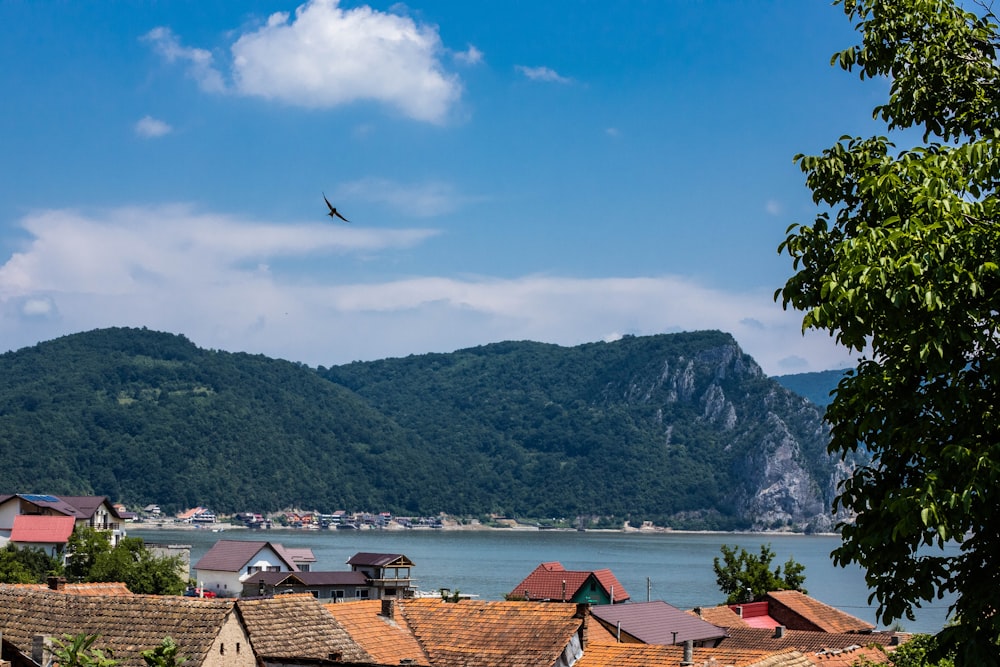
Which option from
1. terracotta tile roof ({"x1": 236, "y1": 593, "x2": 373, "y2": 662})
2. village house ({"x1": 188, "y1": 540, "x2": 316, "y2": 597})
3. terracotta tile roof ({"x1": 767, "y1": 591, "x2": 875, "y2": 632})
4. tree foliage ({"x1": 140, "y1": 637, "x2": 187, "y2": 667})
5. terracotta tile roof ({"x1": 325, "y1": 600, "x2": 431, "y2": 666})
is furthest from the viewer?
village house ({"x1": 188, "y1": 540, "x2": 316, "y2": 597})

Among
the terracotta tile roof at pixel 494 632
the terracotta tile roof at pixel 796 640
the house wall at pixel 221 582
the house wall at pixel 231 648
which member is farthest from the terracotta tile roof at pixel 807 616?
the house wall at pixel 221 582

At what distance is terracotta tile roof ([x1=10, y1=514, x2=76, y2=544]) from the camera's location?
84.9 meters

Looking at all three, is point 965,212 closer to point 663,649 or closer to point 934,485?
point 934,485

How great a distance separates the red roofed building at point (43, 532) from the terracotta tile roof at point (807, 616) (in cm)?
4785

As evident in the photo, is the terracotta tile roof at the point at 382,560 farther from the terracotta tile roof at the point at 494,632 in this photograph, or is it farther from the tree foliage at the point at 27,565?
the terracotta tile roof at the point at 494,632

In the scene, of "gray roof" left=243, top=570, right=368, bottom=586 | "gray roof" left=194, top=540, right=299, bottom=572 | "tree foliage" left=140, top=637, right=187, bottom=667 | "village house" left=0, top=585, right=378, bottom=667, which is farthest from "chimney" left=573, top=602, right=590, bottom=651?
"gray roof" left=194, top=540, right=299, bottom=572

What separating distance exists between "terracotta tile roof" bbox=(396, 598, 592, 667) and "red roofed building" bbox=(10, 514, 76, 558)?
201ft

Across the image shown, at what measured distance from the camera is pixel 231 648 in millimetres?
20234

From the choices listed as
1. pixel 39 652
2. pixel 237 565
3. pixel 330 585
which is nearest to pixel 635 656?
pixel 39 652

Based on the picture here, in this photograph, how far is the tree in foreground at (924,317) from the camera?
30.9ft

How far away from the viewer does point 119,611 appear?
21094 mm

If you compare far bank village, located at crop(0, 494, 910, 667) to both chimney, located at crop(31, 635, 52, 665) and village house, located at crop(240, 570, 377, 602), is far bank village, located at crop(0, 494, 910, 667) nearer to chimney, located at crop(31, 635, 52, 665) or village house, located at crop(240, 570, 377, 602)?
chimney, located at crop(31, 635, 52, 665)

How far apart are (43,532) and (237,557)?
49.3 ft

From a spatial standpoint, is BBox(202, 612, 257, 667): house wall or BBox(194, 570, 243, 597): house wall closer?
BBox(202, 612, 257, 667): house wall
